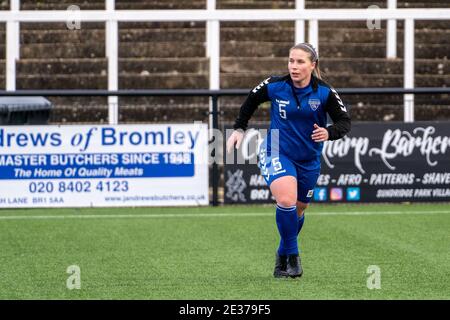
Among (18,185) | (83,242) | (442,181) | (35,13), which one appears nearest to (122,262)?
(83,242)

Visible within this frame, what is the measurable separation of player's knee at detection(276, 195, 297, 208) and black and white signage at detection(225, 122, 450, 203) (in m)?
6.81

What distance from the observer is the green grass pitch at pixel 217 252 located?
866cm

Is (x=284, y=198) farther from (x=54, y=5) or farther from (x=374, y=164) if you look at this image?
(x=54, y=5)

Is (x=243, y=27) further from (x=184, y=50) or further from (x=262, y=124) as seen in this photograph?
(x=262, y=124)

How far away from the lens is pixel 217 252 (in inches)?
439

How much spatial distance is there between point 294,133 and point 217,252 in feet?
7.04

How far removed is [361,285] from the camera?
8828 millimetres

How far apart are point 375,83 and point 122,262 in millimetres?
13487

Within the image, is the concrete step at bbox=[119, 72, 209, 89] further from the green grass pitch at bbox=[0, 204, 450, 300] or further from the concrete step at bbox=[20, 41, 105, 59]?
the green grass pitch at bbox=[0, 204, 450, 300]

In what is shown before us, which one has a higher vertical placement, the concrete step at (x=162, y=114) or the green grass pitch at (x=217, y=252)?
the concrete step at (x=162, y=114)

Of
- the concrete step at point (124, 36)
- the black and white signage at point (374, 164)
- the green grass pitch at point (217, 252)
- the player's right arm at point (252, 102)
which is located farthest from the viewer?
the concrete step at point (124, 36)

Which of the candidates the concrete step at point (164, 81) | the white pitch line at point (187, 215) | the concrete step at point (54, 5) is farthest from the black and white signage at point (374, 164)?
the concrete step at point (54, 5)

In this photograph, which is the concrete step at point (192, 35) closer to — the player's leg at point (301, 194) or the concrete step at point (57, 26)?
the concrete step at point (57, 26)

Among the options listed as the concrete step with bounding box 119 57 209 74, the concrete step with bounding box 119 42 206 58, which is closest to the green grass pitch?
the concrete step with bounding box 119 57 209 74
